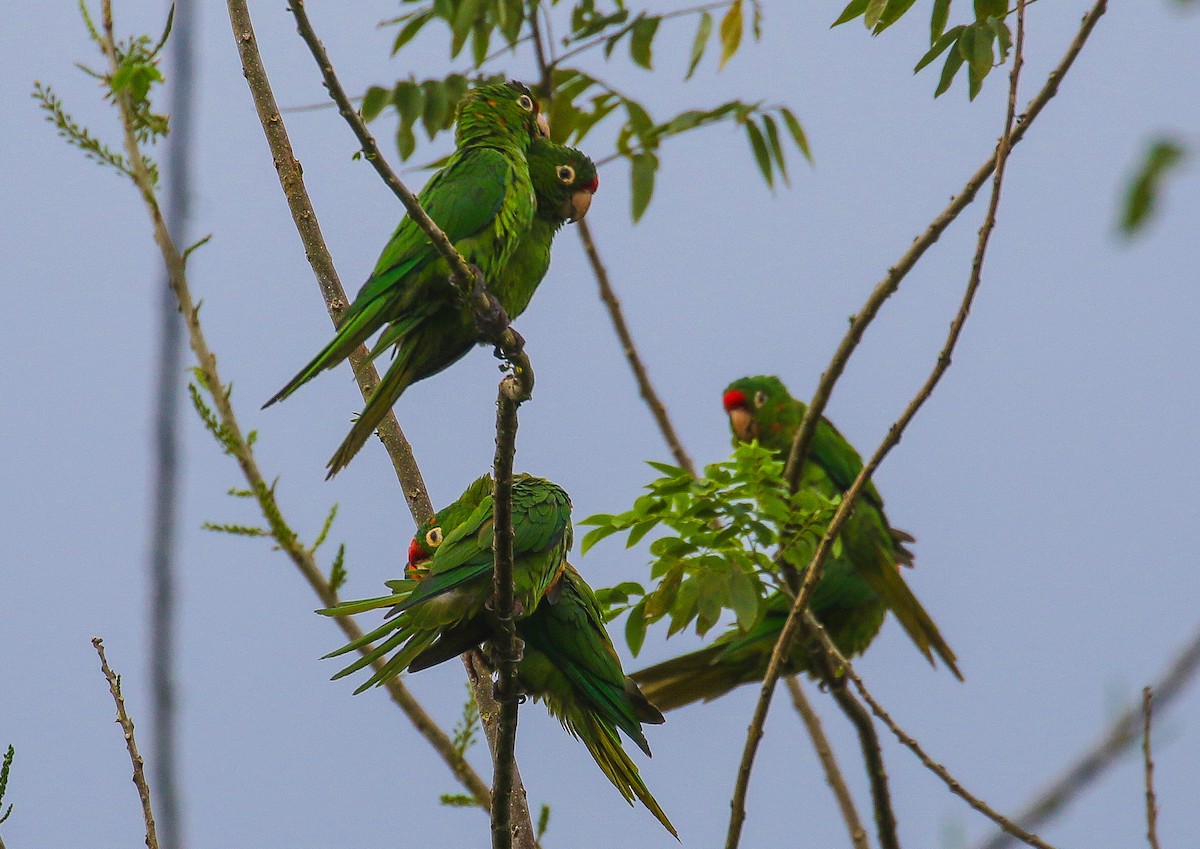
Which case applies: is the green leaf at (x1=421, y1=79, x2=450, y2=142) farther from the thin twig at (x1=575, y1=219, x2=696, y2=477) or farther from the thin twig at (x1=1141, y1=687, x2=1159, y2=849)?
the thin twig at (x1=1141, y1=687, x2=1159, y2=849)

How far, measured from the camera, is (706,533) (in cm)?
365

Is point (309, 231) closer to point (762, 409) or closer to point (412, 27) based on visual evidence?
point (412, 27)

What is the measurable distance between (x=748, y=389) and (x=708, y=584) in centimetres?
328

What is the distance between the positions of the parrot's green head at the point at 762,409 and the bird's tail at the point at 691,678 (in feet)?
5.46

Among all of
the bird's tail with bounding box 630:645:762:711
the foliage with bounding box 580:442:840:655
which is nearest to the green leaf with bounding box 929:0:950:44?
the foliage with bounding box 580:442:840:655

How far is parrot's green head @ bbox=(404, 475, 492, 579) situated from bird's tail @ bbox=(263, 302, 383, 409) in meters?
0.71

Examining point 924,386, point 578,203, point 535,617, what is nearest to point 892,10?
point 924,386

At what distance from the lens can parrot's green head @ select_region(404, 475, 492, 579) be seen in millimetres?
3834

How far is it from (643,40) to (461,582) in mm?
2799

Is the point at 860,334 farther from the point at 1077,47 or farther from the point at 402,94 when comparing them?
the point at 402,94

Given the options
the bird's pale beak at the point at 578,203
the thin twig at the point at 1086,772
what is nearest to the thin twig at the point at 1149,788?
the thin twig at the point at 1086,772

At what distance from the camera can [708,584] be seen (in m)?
3.59

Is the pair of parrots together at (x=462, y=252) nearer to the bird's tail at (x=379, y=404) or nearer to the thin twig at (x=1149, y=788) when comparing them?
the bird's tail at (x=379, y=404)

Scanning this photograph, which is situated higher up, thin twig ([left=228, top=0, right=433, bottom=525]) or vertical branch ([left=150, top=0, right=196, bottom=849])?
thin twig ([left=228, top=0, right=433, bottom=525])
